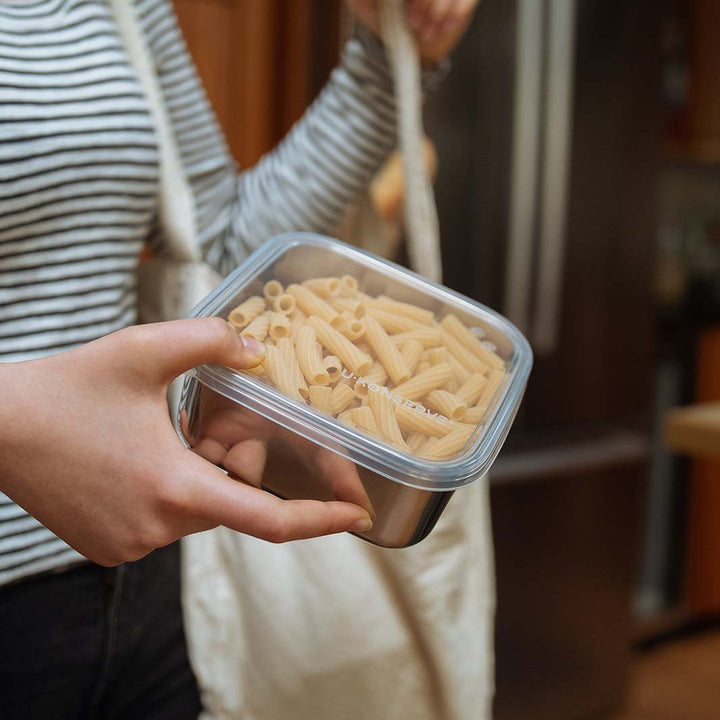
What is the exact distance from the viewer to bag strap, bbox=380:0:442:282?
0.63m

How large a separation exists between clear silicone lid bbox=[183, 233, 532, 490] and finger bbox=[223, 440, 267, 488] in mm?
23

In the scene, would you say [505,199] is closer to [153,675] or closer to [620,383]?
[620,383]

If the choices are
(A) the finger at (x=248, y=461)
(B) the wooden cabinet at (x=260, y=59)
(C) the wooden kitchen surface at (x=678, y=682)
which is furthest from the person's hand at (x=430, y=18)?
(C) the wooden kitchen surface at (x=678, y=682)

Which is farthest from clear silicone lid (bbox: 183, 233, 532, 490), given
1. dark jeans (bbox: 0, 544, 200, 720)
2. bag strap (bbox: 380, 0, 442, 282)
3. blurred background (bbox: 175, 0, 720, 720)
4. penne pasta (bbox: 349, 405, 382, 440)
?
blurred background (bbox: 175, 0, 720, 720)

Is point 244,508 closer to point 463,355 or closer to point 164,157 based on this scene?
point 463,355

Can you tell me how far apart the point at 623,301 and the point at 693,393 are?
21.8 inches

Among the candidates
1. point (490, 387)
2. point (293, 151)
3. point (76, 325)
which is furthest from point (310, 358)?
point (293, 151)

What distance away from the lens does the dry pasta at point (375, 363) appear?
0.42m

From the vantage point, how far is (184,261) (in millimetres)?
652

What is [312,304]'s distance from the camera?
1.53 ft

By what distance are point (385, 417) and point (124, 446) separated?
0.42 ft

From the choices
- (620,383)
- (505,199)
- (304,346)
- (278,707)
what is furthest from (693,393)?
(304,346)

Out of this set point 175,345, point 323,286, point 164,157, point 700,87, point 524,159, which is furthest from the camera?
point 700,87

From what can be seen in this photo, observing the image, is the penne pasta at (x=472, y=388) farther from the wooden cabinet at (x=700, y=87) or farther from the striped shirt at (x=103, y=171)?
the wooden cabinet at (x=700, y=87)
